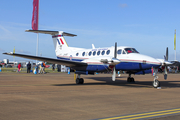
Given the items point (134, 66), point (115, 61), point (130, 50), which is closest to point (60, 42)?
point (130, 50)

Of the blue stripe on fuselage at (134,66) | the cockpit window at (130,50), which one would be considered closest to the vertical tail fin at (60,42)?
the cockpit window at (130,50)

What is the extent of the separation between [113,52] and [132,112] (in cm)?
1012

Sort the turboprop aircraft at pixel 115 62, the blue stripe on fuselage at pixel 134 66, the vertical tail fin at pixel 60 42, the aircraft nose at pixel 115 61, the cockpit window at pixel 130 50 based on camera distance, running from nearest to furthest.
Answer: the blue stripe on fuselage at pixel 134 66 < the turboprop aircraft at pixel 115 62 < the aircraft nose at pixel 115 61 < the cockpit window at pixel 130 50 < the vertical tail fin at pixel 60 42

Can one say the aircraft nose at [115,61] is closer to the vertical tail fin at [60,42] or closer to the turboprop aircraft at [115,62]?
the turboprop aircraft at [115,62]

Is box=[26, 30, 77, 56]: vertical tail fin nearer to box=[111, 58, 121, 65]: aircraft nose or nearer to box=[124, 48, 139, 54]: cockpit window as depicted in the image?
box=[124, 48, 139, 54]: cockpit window

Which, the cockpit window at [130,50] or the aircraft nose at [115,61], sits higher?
the cockpit window at [130,50]

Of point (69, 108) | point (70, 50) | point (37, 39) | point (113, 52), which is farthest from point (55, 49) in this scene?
point (69, 108)

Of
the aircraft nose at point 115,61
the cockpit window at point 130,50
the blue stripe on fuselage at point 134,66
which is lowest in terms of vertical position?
the blue stripe on fuselage at point 134,66

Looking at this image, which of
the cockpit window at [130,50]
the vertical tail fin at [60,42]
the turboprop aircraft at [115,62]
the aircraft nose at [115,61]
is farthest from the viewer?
the vertical tail fin at [60,42]

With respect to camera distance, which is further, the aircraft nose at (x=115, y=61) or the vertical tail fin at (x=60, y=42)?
the vertical tail fin at (x=60, y=42)

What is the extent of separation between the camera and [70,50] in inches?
890

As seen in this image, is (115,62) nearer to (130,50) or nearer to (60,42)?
(130,50)

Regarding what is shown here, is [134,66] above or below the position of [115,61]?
below

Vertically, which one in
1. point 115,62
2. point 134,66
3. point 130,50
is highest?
point 130,50
